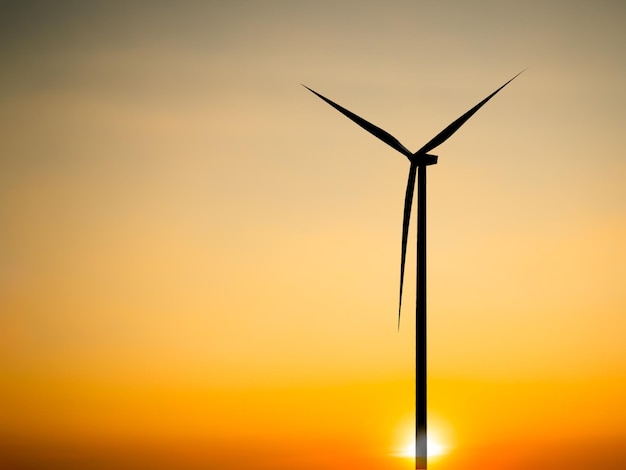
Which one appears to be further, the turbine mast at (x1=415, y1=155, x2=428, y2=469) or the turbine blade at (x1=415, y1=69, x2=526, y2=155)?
the turbine blade at (x1=415, y1=69, x2=526, y2=155)

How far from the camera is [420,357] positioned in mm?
40844

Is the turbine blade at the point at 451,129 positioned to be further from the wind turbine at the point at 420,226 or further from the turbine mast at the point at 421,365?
the turbine mast at the point at 421,365

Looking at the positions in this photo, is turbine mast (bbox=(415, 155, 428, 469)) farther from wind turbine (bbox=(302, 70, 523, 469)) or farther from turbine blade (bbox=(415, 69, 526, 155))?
turbine blade (bbox=(415, 69, 526, 155))

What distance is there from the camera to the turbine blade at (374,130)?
47.4m

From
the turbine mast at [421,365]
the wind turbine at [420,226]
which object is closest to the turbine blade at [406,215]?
the wind turbine at [420,226]

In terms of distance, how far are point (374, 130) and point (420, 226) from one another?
7389 mm

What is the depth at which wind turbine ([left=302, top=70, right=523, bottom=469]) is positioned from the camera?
40.8m

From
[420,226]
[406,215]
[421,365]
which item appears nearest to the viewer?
[421,365]

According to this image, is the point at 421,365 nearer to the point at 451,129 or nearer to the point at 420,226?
the point at 420,226

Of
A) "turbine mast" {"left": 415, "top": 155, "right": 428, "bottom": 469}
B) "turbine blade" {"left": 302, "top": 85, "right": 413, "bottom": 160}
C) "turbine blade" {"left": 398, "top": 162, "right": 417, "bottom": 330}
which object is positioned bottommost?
"turbine mast" {"left": 415, "top": 155, "right": 428, "bottom": 469}

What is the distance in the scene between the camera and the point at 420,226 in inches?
1697

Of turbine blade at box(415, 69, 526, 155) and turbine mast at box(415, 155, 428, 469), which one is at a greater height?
turbine blade at box(415, 69, 526, 155)

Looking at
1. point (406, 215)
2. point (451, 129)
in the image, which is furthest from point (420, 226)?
point (451, 129)

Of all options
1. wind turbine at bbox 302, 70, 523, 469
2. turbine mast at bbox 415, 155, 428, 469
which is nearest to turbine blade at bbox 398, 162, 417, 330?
wind turbine at bbox 302, 70, 523, 469
